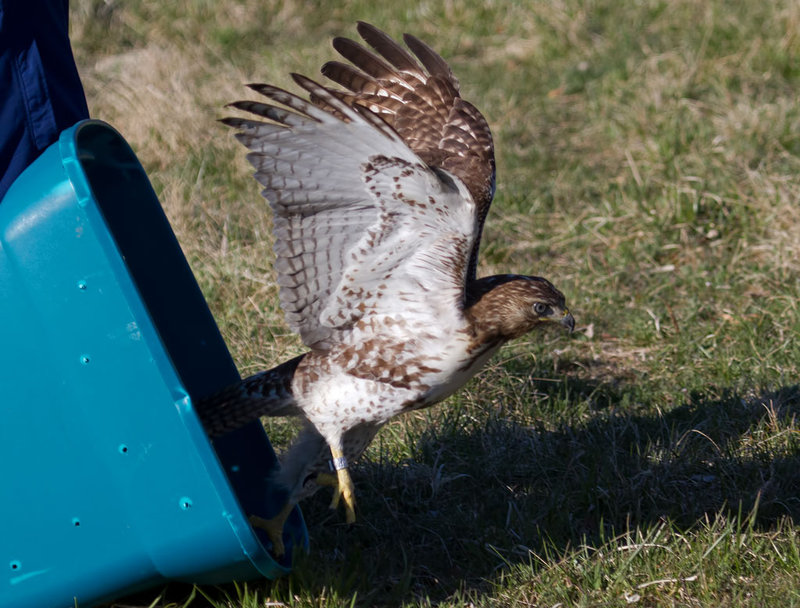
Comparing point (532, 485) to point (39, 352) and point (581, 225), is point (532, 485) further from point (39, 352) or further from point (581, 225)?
point (581, 225)

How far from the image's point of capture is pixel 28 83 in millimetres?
2756

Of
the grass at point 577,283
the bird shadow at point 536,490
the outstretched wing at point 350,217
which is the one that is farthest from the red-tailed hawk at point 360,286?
the grass at point 577,283

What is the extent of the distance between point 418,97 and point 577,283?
5.56 feet

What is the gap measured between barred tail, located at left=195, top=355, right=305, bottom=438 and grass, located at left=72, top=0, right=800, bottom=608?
50 centimetres

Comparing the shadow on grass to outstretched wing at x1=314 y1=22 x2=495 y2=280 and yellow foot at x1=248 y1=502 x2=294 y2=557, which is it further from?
outstretched wing at x1=314 y1=22 x2=495 y2=280

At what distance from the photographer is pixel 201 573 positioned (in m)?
2.73

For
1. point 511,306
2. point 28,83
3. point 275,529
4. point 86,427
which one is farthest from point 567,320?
point 28,83

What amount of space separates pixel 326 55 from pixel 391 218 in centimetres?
467

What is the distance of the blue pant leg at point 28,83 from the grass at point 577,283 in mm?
1385

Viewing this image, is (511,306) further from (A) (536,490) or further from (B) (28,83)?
(B) (28,83)

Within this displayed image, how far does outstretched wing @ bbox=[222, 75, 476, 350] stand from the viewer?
2.72m

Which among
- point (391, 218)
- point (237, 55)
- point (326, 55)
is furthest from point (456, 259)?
point (237, 55)

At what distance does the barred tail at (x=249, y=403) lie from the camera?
10.5 feet

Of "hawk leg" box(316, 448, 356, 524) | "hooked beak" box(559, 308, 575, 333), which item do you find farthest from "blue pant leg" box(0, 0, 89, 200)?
"hooked beak" box(559, 308, 575, 333)
